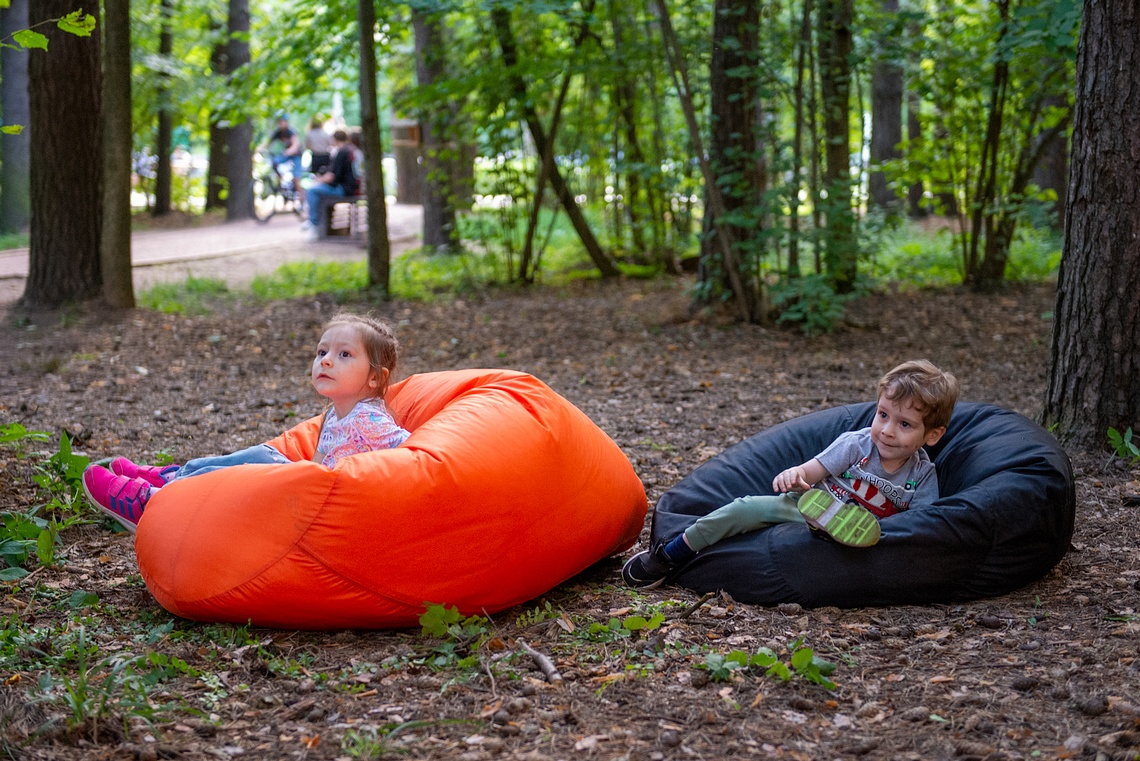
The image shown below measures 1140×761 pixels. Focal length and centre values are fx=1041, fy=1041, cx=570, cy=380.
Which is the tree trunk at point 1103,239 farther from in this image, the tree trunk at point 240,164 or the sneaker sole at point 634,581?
the tree trunk at point 240,164

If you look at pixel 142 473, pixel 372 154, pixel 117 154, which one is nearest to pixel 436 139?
pixel 372 154

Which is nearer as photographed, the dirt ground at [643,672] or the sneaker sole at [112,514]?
the dirt ground at [643,672]

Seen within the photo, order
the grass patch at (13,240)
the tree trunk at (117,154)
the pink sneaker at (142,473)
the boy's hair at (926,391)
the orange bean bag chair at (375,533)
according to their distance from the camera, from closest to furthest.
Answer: the orange bean bag chair at (375,533) → the boy's hair at (926,391) → the pink sneaker at (142,473) → the tree trunk at (117,154) → the grass patch at (13,240)

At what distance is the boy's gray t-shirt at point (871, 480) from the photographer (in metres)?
3.58

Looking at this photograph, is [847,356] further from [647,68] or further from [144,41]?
[144,41]

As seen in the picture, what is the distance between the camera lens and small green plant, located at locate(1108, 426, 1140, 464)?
4.29 metres

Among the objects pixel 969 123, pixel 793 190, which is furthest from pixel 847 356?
pixel 969 123

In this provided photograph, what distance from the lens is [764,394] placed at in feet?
20.7

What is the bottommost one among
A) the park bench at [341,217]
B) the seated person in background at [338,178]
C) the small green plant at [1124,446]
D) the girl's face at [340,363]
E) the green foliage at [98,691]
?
the green foliage at [98,691]

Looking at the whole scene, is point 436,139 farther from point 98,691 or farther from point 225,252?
point 98,691

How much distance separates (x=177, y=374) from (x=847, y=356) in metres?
4.59

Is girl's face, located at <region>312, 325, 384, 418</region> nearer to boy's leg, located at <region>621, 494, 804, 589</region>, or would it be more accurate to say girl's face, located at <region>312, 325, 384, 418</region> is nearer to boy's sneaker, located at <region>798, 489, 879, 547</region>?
boy's leg, located at <region>621, 494, 804, 589</region>

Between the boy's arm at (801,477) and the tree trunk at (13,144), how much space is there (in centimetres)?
1293

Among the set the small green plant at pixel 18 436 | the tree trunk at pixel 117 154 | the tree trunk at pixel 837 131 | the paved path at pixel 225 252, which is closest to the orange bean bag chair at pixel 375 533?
the small green plant at pixel 18 436
